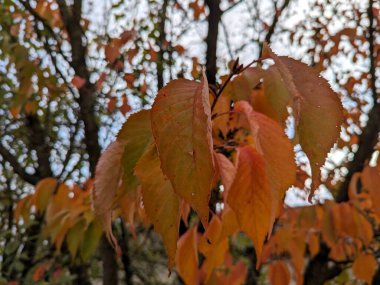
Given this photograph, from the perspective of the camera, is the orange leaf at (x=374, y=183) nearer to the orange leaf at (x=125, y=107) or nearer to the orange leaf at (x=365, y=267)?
the orange leaf at (x=365, y=267)

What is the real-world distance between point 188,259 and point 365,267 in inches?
42.4

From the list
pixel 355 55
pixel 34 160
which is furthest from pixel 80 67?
pixel 355 55

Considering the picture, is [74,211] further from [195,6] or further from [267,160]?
[195,6]

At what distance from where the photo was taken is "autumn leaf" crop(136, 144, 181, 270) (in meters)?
0.50

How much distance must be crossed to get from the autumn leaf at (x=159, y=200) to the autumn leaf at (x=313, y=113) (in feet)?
0.50

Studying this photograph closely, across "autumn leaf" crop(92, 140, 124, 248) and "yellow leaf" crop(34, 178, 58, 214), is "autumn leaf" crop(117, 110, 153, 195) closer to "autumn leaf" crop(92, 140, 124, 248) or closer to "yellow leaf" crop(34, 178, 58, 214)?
"autumn leaf" crop(92, 140, 124, 248)

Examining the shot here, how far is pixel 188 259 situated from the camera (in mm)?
887

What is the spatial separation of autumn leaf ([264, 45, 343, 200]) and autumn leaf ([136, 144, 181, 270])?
0.15m

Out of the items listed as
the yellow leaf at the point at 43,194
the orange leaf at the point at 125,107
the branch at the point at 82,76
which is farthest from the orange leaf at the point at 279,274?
the orange leaf at the point at 125,107

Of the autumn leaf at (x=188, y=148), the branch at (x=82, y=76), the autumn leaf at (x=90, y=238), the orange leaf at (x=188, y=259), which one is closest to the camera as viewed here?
the autumn leaf at (x=188, y=148)

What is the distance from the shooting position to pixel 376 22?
279 cm

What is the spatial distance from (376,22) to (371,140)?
1.06 metres

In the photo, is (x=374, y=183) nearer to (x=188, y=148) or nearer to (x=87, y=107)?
(x=188, y=148)

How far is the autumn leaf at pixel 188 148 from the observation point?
404 mm
